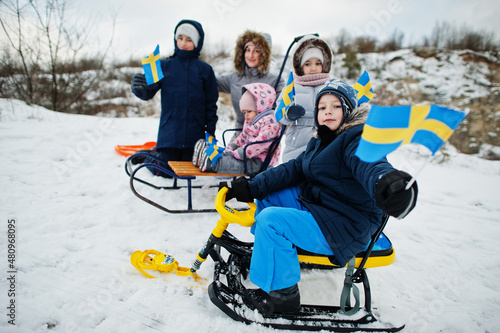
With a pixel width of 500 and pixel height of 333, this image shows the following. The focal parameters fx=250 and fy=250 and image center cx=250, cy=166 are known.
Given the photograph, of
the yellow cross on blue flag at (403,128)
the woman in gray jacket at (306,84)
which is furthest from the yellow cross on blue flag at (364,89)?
the yellow cross on blue flag at (403,128)

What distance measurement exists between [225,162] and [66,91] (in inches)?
325

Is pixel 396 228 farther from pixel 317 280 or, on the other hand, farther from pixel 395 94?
pixel 395 94

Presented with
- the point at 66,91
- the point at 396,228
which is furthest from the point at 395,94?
the point at 66,91

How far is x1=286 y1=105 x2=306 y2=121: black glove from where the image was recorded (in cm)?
257

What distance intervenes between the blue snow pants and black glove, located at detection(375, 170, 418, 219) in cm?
51

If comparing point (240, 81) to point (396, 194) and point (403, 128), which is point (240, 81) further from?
point (396, 194)

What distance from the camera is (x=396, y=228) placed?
120 inches

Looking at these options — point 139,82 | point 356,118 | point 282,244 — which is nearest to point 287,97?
point 356,118

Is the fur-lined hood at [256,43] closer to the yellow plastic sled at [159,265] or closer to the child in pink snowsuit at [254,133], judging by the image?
the child in pink snowsuit at [254,133]

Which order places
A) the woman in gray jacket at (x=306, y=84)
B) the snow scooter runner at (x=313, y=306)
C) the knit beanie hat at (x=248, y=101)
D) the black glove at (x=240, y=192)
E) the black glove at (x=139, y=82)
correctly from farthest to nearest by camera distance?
the black glove at (x=139, y=82)
the knit beanie hat at (x=248, y=101)
the woman in gray jacket at (x=306, y=84)
the black glove at (x=240, y=192)
the snow scooter runner at (x=313, y=306)

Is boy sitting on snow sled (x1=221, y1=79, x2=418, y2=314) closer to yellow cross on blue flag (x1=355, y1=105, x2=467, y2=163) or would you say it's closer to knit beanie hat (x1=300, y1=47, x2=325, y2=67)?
yellow cross on blue flag (x1=355, y1=105, x2=467, y2=163)

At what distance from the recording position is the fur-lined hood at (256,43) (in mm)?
3410

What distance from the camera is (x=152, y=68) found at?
308 centimetres

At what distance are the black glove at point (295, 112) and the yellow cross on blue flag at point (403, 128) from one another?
154 cm
